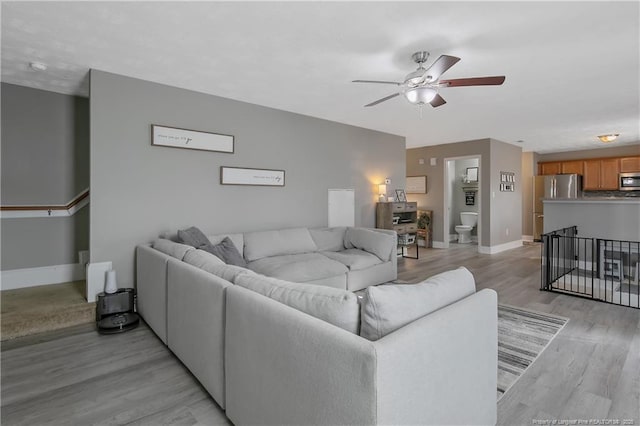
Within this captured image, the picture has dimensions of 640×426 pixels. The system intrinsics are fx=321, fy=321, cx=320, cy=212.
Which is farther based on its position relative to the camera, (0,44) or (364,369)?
(0,44)

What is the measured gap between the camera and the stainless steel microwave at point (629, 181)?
716 centimetres

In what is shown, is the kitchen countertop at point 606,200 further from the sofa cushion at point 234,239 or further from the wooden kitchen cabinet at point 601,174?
the sofa cushion at point 234,239

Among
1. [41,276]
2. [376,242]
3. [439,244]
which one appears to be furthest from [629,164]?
[41,276]

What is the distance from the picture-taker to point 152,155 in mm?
3500

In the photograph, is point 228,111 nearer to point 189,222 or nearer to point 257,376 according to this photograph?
point 189,222

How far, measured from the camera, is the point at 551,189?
8016 millimetres

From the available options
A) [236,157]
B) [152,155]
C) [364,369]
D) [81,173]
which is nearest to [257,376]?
[364,369]

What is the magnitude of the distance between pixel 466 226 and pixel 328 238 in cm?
507

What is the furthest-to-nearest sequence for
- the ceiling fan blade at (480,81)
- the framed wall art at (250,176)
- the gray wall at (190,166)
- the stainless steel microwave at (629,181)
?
the stainless steel microwave at (629,181) < the framed wall art at (250,176) < the gray wall at (190,166) < the ceiling fan blade at (480,81)

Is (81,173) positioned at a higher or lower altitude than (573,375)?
higher

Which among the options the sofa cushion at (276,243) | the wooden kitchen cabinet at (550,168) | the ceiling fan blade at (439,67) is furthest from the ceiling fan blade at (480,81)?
the wooden kitchen cabinet at (550,168)

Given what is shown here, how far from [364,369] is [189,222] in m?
3.29

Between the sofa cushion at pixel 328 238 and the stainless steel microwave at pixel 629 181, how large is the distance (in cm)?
709

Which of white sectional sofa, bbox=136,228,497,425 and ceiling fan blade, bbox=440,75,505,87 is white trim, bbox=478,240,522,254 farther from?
white sectional sofa, bbox=136,228,497,425
